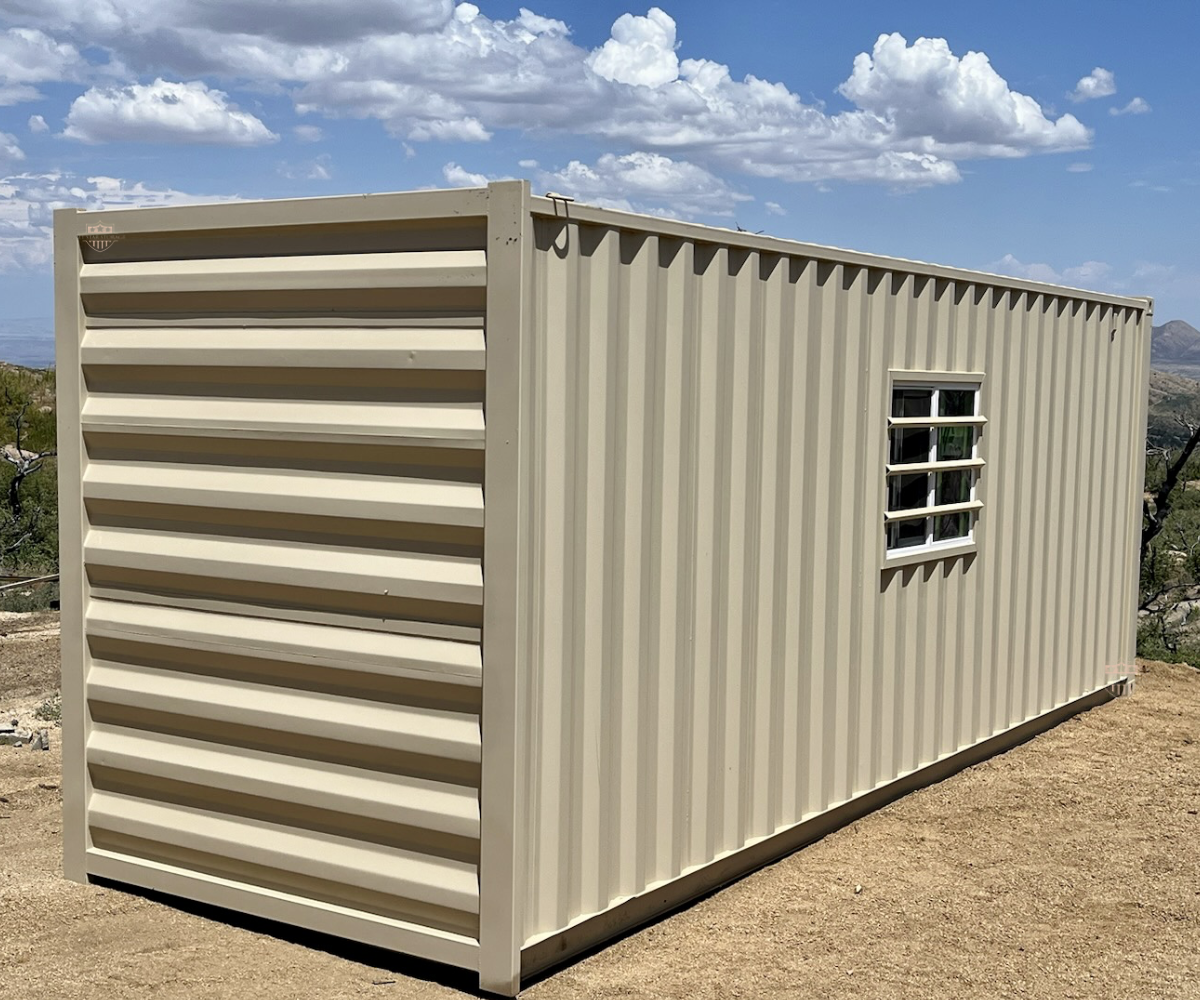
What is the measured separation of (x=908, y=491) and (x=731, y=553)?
172 centimetres

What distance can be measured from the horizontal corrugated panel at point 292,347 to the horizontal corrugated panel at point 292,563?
26.8 inches

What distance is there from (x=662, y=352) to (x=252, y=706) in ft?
6.82

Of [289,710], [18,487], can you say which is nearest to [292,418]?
[289,710]

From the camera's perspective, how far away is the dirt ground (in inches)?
189

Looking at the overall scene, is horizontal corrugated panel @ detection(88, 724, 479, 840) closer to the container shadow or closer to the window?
the container shadow

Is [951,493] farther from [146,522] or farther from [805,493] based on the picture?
[146,522]

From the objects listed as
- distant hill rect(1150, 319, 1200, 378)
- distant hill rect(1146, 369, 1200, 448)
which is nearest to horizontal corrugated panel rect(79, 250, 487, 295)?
distant hill rect(1146, 369, 1200, 448)

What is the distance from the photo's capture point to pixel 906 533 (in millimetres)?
7023

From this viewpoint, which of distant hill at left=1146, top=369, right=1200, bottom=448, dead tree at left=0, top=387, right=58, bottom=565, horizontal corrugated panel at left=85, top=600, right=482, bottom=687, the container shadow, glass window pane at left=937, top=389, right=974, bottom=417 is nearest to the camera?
horizontal corrugated panel at left=85, top=600, right=482, bottom=687

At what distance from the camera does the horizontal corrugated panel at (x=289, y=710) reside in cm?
473

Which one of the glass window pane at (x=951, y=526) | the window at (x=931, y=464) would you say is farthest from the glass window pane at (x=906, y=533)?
the glass window pane at (x=951, y=526)

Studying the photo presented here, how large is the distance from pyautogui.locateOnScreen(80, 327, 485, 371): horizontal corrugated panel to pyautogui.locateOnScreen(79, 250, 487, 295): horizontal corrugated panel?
159 mm

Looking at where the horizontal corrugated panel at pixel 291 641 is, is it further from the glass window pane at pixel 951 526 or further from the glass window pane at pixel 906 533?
the glass window pane at pixel 951 526

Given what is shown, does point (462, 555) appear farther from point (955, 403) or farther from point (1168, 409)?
point (1168, 409)
